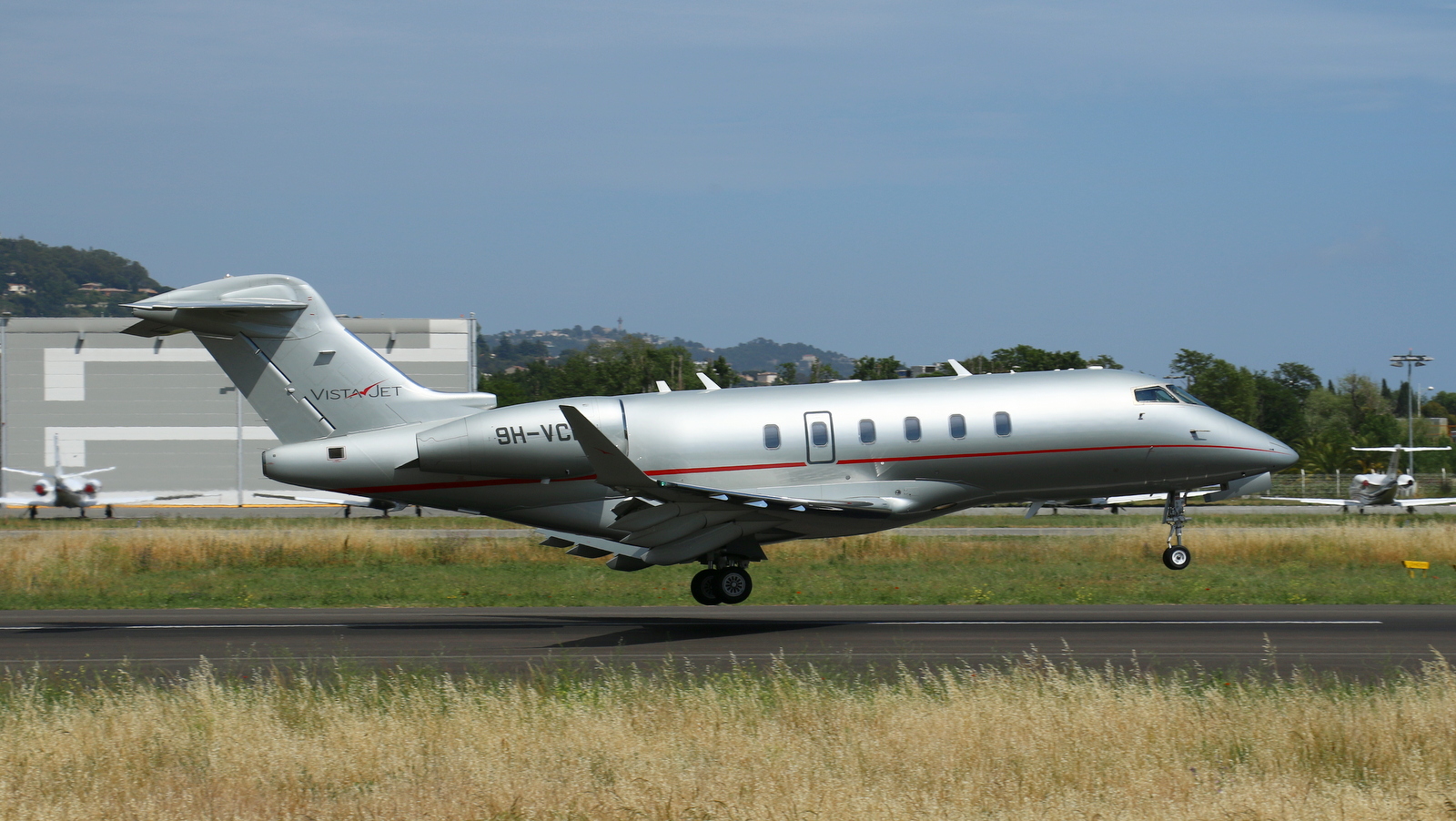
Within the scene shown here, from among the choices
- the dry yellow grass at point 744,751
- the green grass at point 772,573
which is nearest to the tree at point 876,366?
the green grass at point 772,573

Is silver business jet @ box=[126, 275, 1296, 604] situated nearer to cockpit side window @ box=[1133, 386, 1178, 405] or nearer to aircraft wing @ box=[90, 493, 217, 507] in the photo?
cockpit side window @ box=[1133, 386, 1178, 405]

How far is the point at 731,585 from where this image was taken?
19.4 meters

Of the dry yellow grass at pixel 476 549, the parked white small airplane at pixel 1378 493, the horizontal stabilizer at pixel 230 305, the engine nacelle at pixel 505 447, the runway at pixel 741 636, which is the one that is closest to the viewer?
the runway at pixel 741 636

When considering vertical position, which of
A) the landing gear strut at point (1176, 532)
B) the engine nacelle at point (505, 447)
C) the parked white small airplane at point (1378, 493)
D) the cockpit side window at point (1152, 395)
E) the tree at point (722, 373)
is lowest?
the parked white small airplane at point (1378, 493)

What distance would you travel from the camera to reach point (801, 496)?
19.2 meters

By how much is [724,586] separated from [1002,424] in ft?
16.3

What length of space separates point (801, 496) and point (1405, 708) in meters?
10.2

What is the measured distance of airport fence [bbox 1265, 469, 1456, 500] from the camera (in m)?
70.1

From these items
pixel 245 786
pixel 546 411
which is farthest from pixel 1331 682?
pixel 546 411

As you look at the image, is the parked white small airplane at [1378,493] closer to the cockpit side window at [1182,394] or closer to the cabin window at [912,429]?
the cockpit side window at [1182,394]

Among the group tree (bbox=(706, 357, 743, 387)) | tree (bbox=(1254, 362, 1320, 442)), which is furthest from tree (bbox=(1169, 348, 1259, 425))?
tree (bbox=(706, 357, 743, 387))

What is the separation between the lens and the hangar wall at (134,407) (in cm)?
6612

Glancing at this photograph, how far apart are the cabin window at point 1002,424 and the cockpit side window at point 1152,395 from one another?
2.31 m

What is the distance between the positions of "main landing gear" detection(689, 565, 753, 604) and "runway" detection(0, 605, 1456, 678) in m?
0.25
